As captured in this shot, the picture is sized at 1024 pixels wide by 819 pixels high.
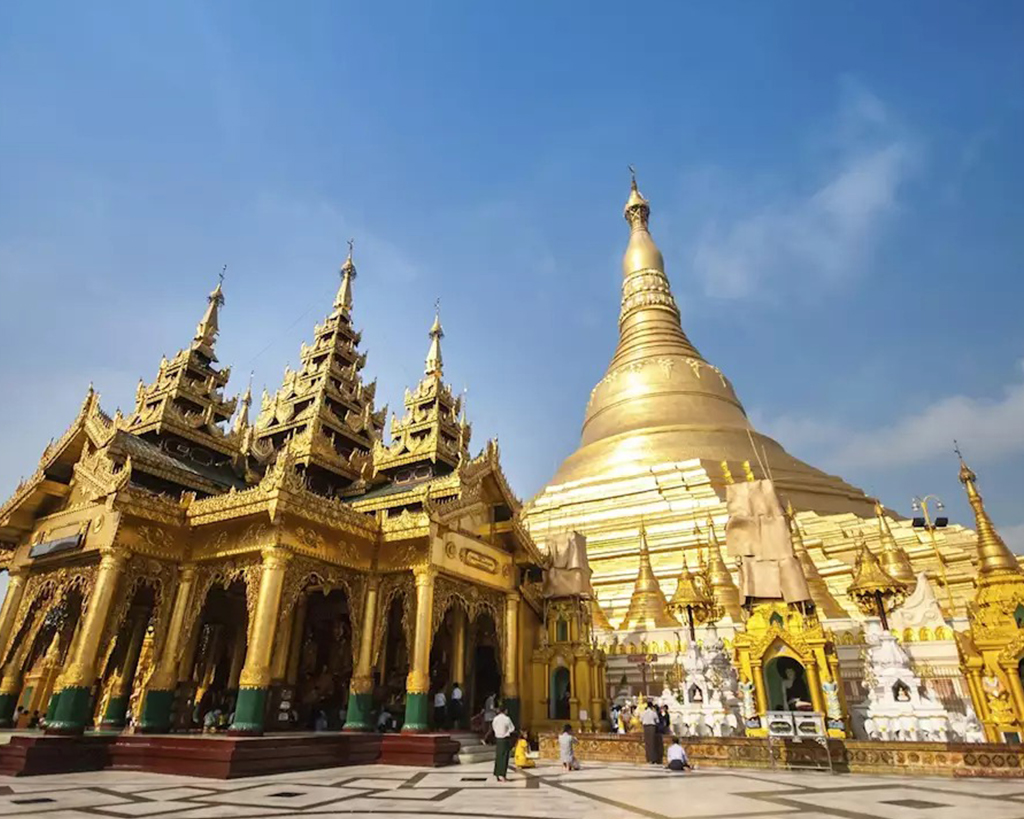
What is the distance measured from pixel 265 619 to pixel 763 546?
10.0 meters

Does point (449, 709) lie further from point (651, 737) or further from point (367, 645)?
point (651, 737)

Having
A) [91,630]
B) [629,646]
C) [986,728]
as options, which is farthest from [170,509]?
[986,728]

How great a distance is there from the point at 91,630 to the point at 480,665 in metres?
9.63

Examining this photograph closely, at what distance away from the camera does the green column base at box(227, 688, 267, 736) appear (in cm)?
967

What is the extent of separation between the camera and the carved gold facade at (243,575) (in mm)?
11055

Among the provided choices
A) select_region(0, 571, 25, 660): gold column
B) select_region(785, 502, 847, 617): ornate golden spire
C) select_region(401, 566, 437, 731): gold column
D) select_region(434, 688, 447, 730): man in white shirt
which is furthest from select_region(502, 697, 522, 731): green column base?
select_region(0, 571, 25, 660): gold column

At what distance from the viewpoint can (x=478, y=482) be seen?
14258 mm

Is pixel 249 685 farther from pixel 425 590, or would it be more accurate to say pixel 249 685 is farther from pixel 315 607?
pixel 315 607

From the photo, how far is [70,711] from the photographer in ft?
32.0

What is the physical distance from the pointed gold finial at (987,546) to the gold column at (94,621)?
1633cm

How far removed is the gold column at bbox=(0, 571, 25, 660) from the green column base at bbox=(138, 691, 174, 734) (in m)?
3.55

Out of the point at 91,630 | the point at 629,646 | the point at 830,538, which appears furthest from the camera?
the point at 830,538

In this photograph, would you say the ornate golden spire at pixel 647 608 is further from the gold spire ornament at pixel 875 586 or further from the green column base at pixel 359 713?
the green column base at pixel 359 713

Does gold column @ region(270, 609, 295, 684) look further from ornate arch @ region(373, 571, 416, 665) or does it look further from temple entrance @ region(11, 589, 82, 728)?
temple entrance @ region(11, 589, 82, 728)
